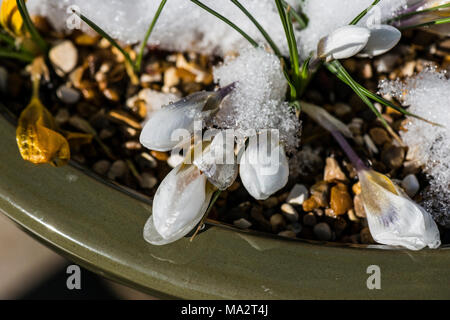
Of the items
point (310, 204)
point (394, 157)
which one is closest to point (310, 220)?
point (310, 204)

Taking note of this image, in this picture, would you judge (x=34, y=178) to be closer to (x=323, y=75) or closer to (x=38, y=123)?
(x=38, y=123)

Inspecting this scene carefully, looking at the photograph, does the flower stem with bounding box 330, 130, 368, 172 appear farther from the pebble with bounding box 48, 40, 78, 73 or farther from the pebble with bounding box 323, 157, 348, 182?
the pebble with bounding box 48, 40, 78, 73

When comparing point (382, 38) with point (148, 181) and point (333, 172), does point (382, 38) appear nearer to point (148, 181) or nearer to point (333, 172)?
point (333, 172)

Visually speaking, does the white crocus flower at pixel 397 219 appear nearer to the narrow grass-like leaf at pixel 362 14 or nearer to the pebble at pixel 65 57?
the narrow grass-like leaf at pixel 362 14

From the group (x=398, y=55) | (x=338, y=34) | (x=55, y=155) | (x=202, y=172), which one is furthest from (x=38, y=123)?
(x=398, y=55)

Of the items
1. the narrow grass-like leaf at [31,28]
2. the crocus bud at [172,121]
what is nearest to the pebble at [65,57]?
the narrow grass-like leaf at [31,28]

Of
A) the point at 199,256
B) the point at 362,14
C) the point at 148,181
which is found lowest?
the point at 199,256
